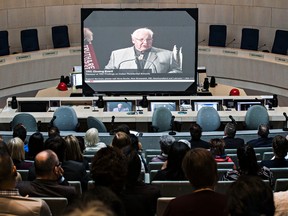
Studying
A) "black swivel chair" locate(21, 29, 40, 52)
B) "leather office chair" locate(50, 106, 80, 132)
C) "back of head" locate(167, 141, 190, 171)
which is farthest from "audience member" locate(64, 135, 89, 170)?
"black swivel chair" locate(21, 29, 40, 52)

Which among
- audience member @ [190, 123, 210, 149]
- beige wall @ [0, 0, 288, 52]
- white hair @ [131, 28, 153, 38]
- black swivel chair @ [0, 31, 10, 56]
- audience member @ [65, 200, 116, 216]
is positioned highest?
beige wall @ [0, 0, 288, 52]

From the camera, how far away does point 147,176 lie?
6.62m

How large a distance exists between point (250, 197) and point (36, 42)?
1418 cm

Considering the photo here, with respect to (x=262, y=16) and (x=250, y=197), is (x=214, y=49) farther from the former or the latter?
(x=250, y=197)

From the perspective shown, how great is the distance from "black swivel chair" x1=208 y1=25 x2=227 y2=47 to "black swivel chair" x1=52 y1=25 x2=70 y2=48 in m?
3.55

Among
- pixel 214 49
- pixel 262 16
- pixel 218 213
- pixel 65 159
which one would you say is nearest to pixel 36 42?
pixel 214 49

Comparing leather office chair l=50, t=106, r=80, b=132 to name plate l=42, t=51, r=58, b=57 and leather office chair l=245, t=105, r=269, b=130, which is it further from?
name plate l=42, t=51, r=58, b=57

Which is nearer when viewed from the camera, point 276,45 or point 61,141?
point 61,141

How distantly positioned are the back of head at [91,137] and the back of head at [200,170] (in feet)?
13.2

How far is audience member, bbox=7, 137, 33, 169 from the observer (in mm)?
6363

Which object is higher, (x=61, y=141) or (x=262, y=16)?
(x=262, y=16)

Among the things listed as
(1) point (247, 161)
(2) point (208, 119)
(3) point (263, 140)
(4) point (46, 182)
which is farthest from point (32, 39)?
(4) point (46, 182)

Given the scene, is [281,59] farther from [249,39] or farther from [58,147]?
[58,147]

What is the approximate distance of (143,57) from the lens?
12.5 m
